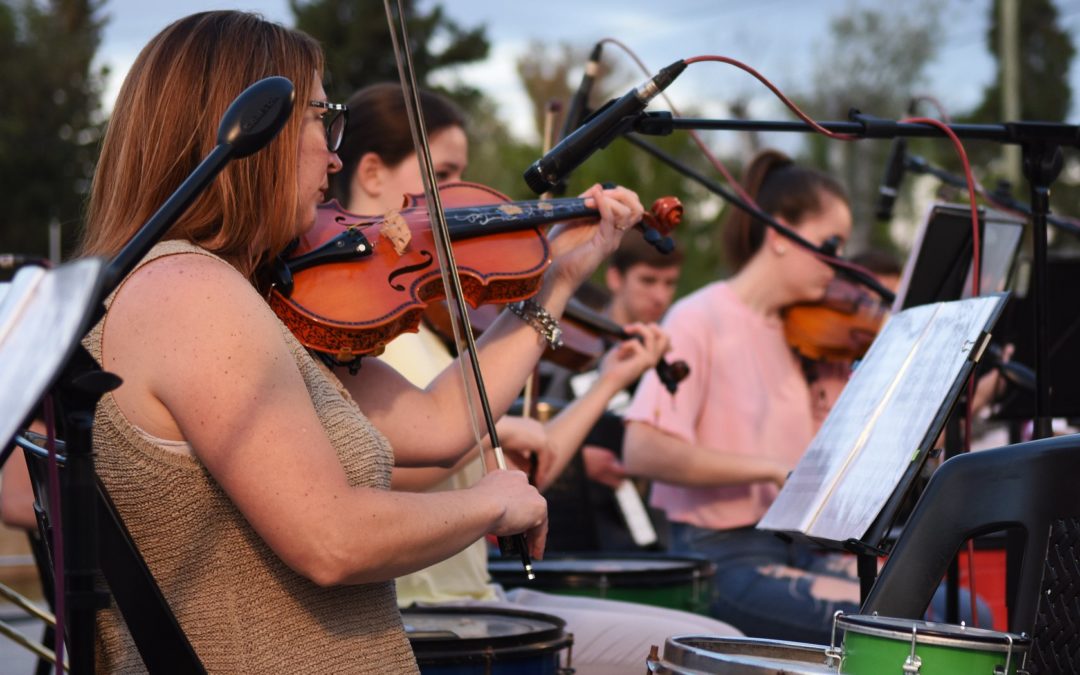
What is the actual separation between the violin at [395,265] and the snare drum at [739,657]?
730 millimetres

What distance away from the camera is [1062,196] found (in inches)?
997

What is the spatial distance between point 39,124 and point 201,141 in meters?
17.3

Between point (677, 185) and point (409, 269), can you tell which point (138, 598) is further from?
point (677, 185)

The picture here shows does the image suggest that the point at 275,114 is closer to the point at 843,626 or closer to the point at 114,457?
the point at 114,457

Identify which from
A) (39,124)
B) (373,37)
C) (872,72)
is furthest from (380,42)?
(872,72)

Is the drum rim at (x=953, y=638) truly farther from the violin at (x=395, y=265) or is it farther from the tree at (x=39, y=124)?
the tree at (x=39, y=124)

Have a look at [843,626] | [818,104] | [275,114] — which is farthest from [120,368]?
[818,104]

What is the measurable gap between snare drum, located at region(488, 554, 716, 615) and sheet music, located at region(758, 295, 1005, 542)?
3.19 ft

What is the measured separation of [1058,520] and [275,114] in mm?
1109

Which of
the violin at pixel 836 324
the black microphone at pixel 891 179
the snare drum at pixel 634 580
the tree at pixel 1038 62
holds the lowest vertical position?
the snare drum at pixel 634 580

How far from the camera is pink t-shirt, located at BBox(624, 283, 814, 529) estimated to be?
3.78 meters

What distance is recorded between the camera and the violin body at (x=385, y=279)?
194 cm

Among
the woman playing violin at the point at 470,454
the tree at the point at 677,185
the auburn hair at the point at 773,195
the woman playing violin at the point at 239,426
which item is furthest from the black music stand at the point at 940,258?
the tree at the point at 677,185

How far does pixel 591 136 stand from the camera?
80.0 inches
